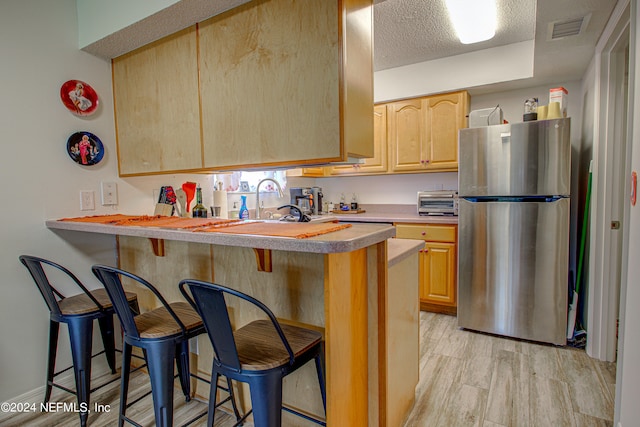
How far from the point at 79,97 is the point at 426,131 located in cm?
286

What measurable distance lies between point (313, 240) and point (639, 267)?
4.00 feet

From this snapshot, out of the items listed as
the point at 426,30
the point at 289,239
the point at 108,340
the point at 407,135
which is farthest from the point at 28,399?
the point at 426,30

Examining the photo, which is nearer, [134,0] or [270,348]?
[270,348]

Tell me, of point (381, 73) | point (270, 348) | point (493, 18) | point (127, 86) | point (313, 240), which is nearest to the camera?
point (313, 240)

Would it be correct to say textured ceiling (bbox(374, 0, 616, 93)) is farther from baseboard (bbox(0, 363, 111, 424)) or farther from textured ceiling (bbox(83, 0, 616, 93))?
baseboard (bbox(0, 363, 111, 424))

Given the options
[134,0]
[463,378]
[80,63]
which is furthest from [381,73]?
[463,378]

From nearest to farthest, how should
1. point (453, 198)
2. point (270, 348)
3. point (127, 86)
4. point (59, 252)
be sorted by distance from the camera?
point (270, 348), point (59, 252), point (127, 86), point (453, 198)

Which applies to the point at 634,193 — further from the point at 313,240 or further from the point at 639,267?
the point at 313,240

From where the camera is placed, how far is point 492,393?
6.50ft

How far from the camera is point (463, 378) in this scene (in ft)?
7.02

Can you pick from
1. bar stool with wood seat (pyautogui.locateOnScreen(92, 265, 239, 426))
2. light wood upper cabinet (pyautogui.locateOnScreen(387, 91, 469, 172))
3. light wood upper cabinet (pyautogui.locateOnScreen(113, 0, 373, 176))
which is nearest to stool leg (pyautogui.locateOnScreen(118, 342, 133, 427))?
bar stool with wood seat (pyautogui.locateOnScreen(92, 265, 239, 426))

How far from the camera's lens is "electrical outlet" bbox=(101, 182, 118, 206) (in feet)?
7.33

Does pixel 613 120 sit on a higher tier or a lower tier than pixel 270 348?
higher

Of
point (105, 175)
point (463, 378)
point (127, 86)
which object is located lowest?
point (463, 378)
